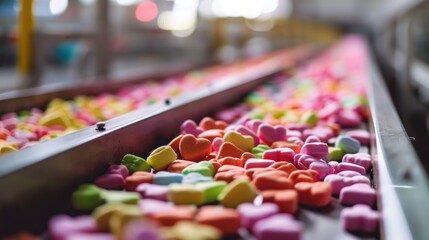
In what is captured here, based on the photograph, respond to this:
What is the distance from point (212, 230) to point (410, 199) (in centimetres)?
38

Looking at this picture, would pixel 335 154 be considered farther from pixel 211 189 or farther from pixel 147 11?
pixel 147 11

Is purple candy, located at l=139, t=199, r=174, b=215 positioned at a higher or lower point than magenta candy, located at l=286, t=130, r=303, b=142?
higher

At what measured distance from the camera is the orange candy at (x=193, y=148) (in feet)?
5.04

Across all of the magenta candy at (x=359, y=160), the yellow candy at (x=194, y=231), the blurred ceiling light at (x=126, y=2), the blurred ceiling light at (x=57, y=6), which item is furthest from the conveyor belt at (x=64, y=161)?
the blurred ceiling light at (x=126, y=2)

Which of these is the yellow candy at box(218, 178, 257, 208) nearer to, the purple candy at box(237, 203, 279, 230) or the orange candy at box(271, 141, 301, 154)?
the purple candy at box(237, 203, 279, 230)

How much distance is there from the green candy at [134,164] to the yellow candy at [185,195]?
Answer: 1.01ft

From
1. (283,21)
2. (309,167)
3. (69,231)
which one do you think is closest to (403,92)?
(309,167)

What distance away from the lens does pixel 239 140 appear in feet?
5.36

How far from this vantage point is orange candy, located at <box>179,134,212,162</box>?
154 cm

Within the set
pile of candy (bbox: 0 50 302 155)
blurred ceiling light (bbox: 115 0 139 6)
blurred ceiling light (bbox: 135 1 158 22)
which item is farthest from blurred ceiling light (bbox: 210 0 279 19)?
pile of candy (bbox: 0 50 302 155)

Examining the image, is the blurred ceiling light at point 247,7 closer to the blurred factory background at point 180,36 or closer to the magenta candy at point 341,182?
the blurred factory background at point 180,36

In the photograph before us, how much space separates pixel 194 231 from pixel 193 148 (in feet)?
2.13

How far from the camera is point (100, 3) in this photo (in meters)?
4.53

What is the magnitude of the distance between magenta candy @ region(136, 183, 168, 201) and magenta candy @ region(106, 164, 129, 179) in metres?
0.12
